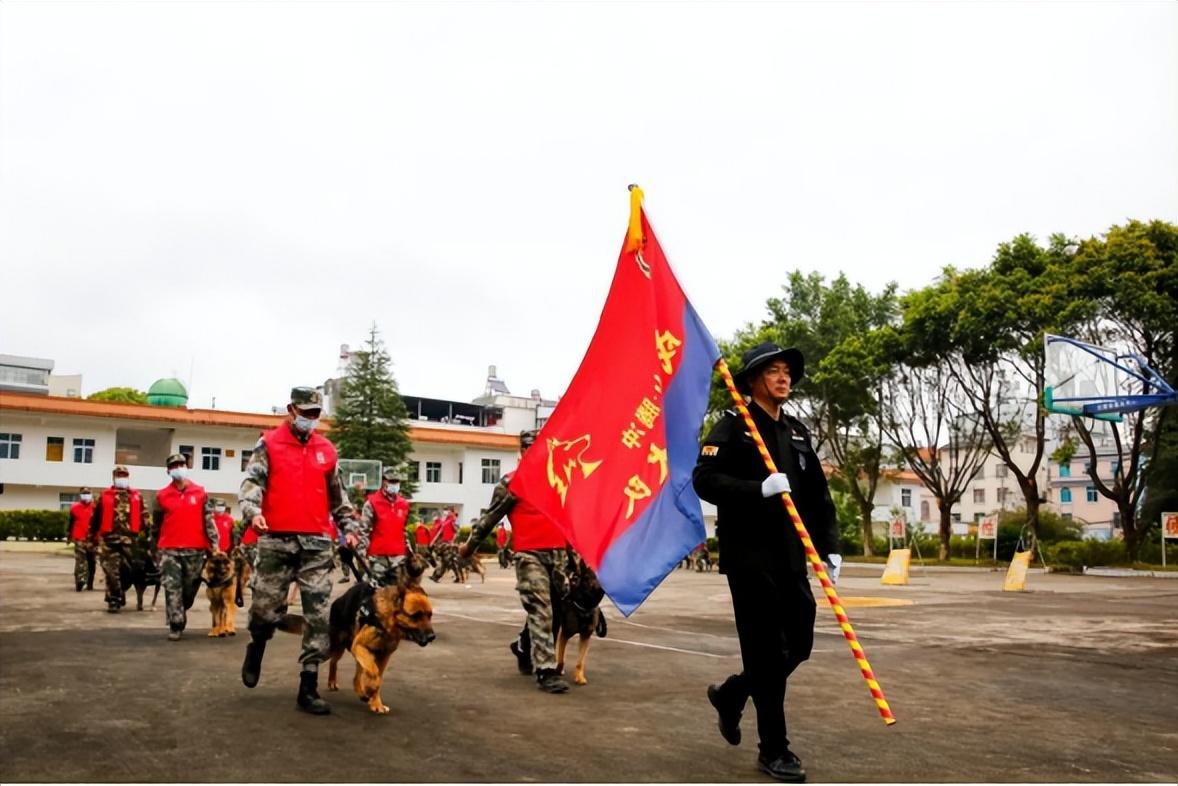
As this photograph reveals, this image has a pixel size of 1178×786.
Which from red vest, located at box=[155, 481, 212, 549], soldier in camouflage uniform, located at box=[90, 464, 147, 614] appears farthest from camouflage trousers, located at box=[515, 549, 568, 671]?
soldier in camouflage uniform, located at box=[90, 464, 147, 614]

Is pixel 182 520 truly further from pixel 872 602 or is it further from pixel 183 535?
pixel 872 602

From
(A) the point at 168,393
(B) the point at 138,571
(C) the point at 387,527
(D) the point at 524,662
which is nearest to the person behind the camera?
(D) the point at 524,662

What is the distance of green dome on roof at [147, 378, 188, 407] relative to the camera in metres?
71.3

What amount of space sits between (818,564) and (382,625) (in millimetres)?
3170

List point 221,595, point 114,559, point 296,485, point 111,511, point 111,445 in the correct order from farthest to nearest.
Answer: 1. point 111,445
2. point 111,511
3. point 114,559
4. point 221,595
5. point 296,485

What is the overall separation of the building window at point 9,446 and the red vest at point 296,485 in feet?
176

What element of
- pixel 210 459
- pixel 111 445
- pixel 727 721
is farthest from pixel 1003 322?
pixel 111 445

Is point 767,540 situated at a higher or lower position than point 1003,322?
lower

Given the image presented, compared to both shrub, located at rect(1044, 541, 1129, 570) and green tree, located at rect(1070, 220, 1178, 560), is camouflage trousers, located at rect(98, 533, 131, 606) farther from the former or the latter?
shrub, located at rect(1044, 541, 1129, 570)

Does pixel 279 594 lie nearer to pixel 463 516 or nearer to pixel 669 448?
pixel 669 448

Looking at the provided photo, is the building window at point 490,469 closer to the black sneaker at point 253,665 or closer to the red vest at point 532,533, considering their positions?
the red vest at point 532,533

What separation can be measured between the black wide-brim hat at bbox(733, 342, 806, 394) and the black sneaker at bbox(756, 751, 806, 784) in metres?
1.89

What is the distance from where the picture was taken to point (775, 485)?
501cm

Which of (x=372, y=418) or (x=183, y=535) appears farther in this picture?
(x=372, y=418)
